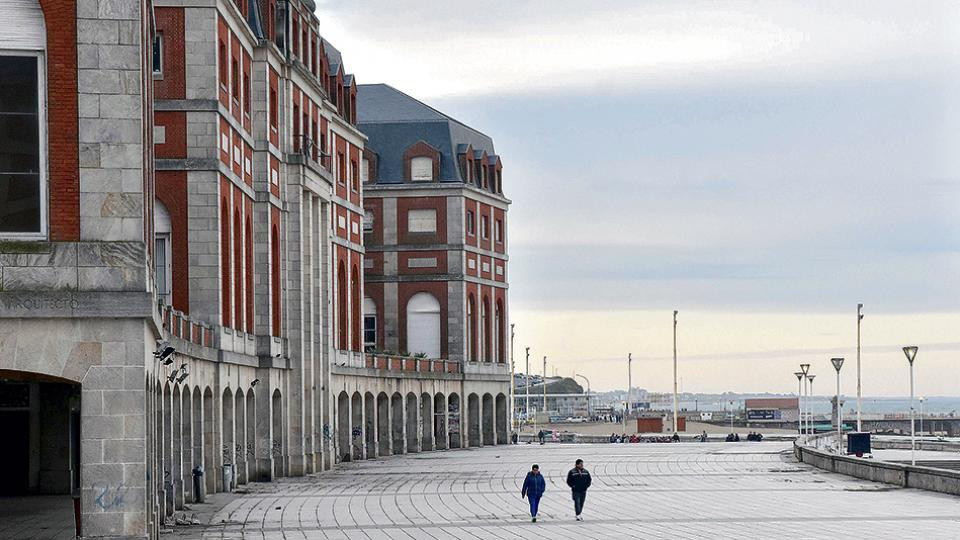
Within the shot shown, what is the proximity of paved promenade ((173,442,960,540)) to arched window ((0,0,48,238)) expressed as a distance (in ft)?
35.7

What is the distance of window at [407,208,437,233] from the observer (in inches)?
3920

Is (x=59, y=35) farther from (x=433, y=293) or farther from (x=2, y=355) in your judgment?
(x=433, y=293)

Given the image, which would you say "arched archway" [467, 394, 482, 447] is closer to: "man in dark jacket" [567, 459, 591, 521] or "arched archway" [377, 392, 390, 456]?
"arched archway" [377, 392, 390, 456]

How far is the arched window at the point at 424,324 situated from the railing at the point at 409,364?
7.53 ft

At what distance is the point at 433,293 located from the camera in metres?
99.3

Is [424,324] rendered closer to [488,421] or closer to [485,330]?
[485,330]

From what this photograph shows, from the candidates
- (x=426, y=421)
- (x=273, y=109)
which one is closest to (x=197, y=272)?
(x=273, y=109)

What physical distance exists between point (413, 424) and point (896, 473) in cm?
4276

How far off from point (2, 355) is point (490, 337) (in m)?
79.9

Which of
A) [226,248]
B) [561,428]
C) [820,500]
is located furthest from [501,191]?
[561,428]

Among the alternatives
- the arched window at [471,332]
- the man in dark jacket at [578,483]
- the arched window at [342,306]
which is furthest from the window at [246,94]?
the arched window at [471,332]

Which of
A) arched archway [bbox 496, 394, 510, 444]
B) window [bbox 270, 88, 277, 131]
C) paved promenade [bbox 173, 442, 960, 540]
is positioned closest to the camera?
paved promenade [bbox 173, 442, 960, 540]

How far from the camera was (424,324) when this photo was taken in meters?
99.6

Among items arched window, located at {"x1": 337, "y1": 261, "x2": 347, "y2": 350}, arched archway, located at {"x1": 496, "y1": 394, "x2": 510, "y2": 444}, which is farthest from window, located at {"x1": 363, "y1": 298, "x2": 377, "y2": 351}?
arched window, located at {"x1": 337, "y1": 261, "x2": 347, "y2": 350}
